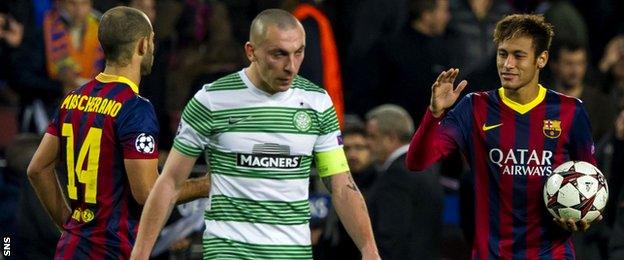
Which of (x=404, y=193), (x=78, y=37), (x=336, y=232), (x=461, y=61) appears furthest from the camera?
(x=461, y=61)

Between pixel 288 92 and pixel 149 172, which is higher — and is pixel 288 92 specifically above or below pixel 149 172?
above

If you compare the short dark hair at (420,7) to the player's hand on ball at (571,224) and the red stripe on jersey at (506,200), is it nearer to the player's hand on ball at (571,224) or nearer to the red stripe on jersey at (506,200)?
the red stripe on jersey at (506,200)

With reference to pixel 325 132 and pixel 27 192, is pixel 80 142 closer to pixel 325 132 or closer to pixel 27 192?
pixel 325 132

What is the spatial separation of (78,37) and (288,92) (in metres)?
6.18

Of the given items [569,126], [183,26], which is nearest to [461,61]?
[183,26]

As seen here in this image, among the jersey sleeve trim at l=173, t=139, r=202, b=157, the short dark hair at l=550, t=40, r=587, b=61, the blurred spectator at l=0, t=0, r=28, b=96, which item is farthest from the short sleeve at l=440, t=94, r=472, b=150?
the blurred spectator at l=0, t=0, r=28, b=96

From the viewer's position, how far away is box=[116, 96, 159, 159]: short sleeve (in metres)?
8.07

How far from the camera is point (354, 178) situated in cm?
1250

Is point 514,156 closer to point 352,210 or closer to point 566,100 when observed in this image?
point 566,100

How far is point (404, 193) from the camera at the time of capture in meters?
11.3

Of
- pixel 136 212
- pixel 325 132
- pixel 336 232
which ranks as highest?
pixel 325 132

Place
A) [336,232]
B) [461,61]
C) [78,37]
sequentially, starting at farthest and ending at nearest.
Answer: [461,61]
[78,37]
[336,232]

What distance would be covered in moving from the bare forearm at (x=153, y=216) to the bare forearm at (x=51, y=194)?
3.14 feet

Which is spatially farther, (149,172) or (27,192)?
(27,192)
